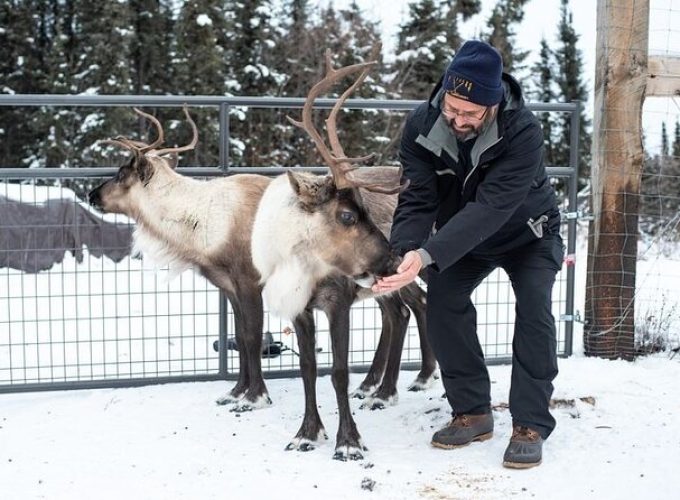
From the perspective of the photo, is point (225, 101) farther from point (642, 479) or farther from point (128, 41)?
point (128, 41)

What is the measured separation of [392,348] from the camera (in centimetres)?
509

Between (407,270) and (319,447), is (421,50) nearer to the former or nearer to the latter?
(319,447)

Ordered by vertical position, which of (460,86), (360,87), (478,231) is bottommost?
(478,231)

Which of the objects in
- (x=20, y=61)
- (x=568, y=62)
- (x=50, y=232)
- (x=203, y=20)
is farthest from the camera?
(x=568, y=62)

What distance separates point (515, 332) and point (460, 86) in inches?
48.9

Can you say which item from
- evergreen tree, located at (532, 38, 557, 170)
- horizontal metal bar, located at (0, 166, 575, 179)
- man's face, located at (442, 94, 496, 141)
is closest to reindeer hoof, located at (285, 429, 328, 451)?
horizontal metal bar, located at (0, 166, 575, 179)

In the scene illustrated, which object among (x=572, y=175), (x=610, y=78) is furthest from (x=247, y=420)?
(x=610, y=78)

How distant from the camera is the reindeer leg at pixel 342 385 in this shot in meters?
3.95

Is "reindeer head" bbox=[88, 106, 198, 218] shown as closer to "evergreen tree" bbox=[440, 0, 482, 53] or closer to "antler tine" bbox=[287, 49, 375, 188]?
"antler tine" bbox=[287, 49, 375, 188]

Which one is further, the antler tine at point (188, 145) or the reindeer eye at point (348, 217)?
the antler tine at point (188, 145)

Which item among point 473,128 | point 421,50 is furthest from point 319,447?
point 421,50

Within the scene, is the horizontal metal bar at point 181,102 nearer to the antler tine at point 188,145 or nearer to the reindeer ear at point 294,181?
the antler tine at point 188,145

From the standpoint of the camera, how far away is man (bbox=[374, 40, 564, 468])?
3570 millimetres

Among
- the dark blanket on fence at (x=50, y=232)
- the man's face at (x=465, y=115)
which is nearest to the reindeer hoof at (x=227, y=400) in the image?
the man's face at (x=465, y=115)
